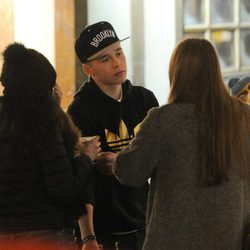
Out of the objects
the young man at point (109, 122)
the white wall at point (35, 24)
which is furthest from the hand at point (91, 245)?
the white wall at point (35, 24)

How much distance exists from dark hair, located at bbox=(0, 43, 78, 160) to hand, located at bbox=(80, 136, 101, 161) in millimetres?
253

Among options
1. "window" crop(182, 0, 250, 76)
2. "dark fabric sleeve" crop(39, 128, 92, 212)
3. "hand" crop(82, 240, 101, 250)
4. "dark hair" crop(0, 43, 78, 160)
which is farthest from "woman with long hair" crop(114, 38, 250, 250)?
"window" crop(182, 0, 250, 76)

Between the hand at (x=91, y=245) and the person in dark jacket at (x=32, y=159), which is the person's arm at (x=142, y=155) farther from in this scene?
the hand at (x=91, y=245)

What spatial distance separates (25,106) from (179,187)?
677 millimetres

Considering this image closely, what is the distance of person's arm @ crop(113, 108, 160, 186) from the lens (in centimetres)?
248

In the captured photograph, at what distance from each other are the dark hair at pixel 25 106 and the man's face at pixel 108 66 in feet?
1.99

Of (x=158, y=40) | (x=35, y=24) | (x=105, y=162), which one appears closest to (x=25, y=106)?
(x=105, y=162)

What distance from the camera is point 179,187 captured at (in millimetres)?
2496

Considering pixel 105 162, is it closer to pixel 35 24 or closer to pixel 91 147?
pixel 91 147

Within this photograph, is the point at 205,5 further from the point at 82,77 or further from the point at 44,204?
the point at 44,204

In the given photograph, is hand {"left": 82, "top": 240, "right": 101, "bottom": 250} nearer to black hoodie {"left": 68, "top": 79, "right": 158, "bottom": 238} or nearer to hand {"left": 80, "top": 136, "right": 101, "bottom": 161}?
black hoodie {"left": 68, "top": 79, "right": 158, "bottom": 238}

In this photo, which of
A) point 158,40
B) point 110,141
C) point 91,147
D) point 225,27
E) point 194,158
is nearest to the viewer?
point 194,158

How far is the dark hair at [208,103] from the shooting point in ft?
8.12

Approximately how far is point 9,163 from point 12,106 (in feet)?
0.73
